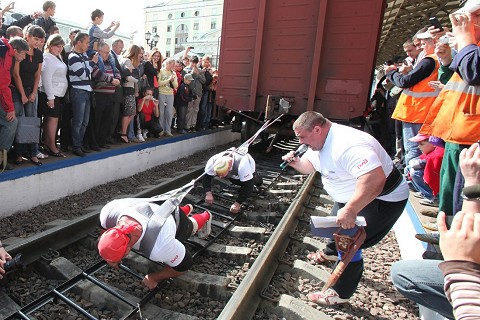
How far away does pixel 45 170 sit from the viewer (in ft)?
16.0

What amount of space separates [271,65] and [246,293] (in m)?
5.56

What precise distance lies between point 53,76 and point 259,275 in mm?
4277

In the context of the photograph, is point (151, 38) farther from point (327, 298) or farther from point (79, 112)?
point (327, 298)

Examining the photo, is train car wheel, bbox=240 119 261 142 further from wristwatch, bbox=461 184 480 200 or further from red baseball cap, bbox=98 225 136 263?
wristwatch, bbox=461 184 480 200

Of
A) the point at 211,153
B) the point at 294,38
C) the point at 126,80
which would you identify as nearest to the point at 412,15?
the point at 294,38

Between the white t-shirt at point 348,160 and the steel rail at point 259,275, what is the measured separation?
86 centimetres

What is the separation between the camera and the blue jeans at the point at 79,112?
5.62 meters

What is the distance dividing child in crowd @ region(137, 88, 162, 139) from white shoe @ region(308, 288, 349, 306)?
5.37 m

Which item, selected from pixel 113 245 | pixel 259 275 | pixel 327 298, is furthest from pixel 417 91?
pixel 113 245

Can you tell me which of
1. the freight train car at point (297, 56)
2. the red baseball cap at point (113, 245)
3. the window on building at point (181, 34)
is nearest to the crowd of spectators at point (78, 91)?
the freight train car at point (297, 56)

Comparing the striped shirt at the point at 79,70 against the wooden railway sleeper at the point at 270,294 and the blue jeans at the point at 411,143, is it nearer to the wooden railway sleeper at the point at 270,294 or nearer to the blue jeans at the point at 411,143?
the wooden railway sleeper at the point at 270,294

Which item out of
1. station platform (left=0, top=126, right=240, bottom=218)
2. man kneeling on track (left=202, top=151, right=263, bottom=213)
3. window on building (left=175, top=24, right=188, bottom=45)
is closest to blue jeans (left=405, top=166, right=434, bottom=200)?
man kneeling on track (left=202, top=151, right=263, bottom=213)

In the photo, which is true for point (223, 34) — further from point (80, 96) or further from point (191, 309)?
point (191, 309)

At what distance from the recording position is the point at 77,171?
212 inches
